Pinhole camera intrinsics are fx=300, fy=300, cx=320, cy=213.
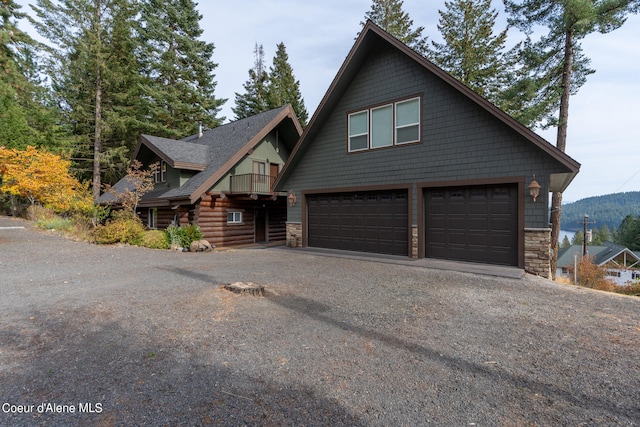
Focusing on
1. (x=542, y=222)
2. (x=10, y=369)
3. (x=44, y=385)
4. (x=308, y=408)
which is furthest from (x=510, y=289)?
(x=10, y=369)

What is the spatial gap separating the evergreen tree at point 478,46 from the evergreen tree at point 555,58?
23.1 ft

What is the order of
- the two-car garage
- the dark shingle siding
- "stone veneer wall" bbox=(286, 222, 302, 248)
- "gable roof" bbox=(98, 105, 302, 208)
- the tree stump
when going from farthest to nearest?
"gable roof" bbox=(98, 105, 302, 208), "stone veneer wall" bbox=(286, 222, 302, 248), the two-car garage, the dark shingle siding, the tree stump

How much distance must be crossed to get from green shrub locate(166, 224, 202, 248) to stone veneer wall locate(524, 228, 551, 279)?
12054 millimetres

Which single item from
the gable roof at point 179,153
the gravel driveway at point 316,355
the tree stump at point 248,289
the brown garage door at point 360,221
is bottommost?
the gravel driveway at point 316,355

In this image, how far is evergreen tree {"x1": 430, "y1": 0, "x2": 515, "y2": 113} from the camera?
69.7 ft

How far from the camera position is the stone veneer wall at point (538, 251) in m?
7.78

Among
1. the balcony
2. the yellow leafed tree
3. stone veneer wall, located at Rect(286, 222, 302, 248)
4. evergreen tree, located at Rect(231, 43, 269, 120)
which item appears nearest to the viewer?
stone veneer wall, located at Rect(286, 222, 302, 248)

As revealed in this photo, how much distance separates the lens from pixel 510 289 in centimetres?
652

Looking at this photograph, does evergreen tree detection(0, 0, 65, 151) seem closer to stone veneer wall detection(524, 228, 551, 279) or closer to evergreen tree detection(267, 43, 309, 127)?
evergreen tree detection(267, 43, 309, 127)

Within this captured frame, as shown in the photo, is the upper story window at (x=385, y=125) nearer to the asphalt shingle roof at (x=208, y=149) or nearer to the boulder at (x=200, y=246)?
the asphalt shingle roof at (x=208, y=149)

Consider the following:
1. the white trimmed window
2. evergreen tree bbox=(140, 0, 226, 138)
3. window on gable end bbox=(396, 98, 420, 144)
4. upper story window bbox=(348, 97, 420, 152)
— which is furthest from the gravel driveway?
evergreen tree bbox=(140, 0, 226, 138)

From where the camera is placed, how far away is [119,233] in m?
13.3

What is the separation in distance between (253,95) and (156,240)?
79.2 ft

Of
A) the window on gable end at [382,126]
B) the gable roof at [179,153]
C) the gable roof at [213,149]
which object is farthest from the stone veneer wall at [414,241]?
the gable roof at [179,153]
